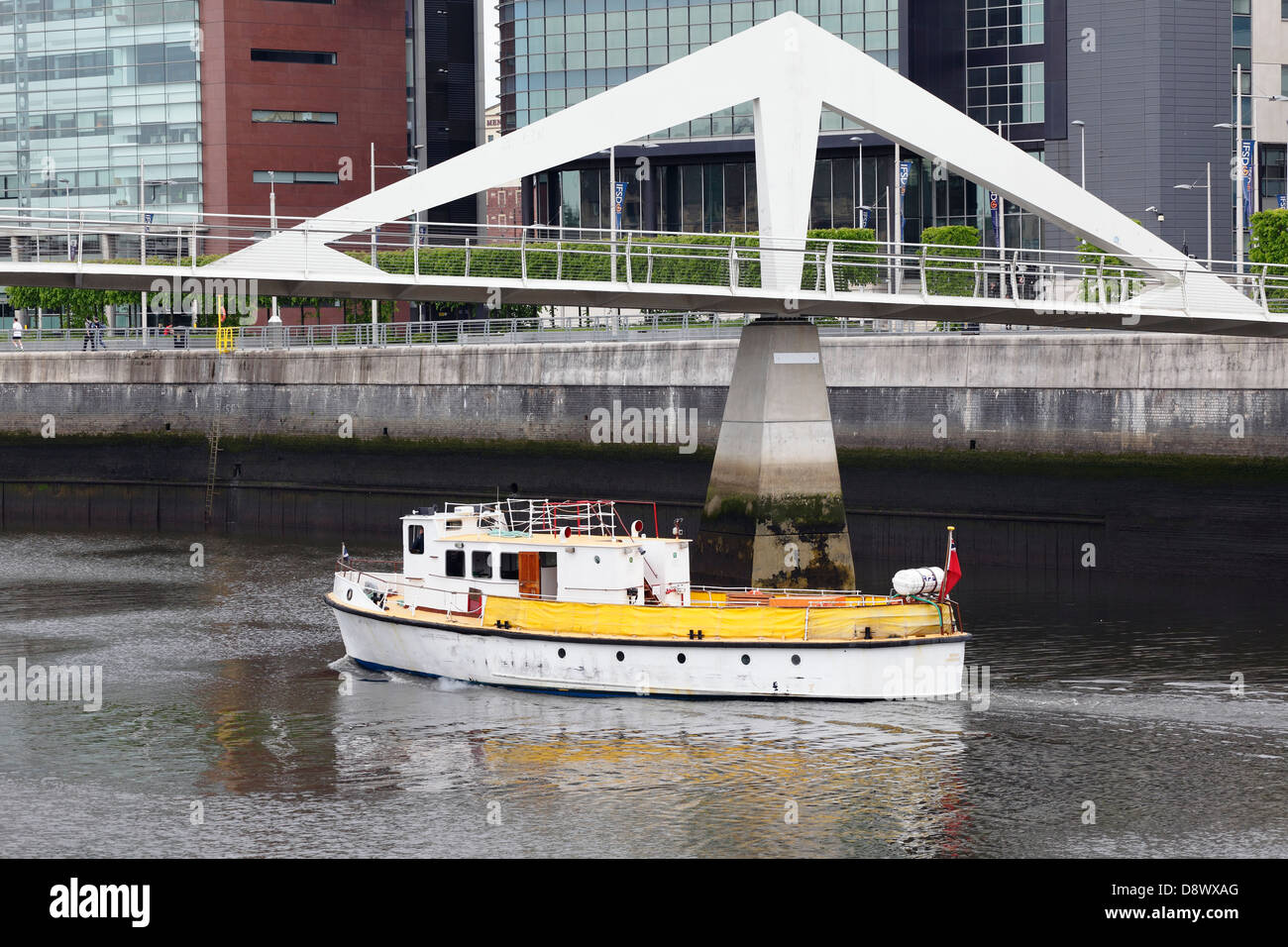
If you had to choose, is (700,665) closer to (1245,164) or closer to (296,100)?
(1245,164)

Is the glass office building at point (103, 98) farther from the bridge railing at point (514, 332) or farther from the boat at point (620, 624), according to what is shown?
the boat at point (620, 624)

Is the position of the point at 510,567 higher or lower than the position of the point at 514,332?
lower

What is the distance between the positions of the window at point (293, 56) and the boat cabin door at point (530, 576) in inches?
3501

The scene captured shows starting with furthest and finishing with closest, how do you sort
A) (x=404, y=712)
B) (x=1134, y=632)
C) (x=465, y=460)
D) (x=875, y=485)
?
1. (x=465, y=460)
2. (x=875, y=485)
3. (x=1134, y=632)
4. (x=404, y=712)

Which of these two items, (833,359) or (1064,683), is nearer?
(1064,683)

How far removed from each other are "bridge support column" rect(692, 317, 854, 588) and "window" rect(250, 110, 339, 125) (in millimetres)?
81572

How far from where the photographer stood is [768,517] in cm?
4122

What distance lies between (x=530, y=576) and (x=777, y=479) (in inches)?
331

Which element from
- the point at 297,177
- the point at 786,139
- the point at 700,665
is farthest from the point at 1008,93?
the point at 700,665

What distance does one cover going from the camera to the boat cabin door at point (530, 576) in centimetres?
3525

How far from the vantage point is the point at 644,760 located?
96.9 ft
